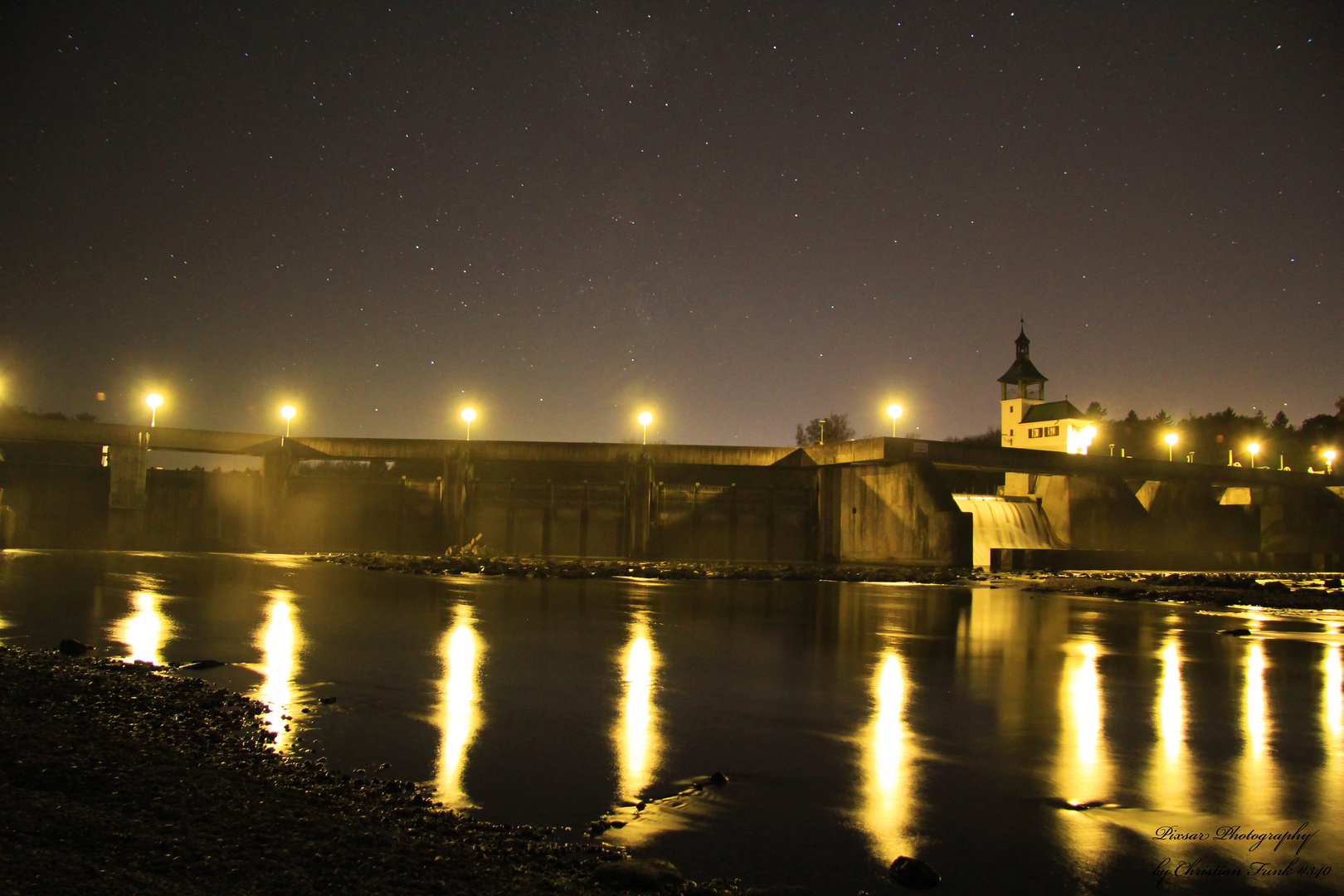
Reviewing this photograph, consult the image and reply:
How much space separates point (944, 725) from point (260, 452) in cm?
5002

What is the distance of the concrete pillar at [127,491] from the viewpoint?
49.4 meters

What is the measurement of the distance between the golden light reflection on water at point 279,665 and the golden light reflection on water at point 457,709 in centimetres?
147

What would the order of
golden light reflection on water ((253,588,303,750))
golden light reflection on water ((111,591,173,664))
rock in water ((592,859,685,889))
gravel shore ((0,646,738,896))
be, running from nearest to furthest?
gravel shore ((0,646,738,896))
rock in water ((592,859,685,889))
golden light reflection on water ((253,588,303,750))
golden light reflection on water ((111,591,173,664))

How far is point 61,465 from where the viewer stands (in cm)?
5041

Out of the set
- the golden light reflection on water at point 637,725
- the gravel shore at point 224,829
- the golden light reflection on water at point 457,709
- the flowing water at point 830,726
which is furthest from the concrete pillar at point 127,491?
the gravel shore at point 224,829

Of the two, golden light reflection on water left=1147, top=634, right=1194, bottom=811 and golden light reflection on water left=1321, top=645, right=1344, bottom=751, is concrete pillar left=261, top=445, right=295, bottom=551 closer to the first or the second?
golden light reflection on water left=1147, top=634, right=1194, bottom=811

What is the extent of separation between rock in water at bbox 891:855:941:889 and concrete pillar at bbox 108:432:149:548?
53475 millimetres

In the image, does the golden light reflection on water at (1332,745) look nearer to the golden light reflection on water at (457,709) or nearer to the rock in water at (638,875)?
the rock in water at (638,875)

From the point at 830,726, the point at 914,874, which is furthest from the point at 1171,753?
the point at 914,874

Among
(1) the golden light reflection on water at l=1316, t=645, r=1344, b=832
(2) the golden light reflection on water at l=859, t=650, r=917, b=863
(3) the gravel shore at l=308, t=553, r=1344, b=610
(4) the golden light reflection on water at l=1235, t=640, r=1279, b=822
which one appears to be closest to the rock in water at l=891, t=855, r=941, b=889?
(2) the golden light reflection on water at l=859, t=650, r=917, b=863

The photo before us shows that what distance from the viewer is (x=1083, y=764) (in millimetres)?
8117

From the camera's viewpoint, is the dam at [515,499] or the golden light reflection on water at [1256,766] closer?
the golden light reflection on water at [1256,766]

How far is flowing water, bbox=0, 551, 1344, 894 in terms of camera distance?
5988mm

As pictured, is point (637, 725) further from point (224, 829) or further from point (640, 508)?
point (640, 508)
